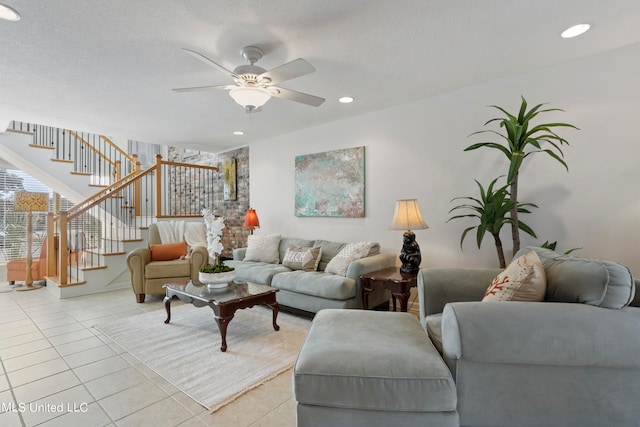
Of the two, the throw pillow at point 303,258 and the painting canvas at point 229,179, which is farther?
the painting canvas at point 229,179

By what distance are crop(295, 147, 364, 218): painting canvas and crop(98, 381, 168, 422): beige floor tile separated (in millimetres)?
2855

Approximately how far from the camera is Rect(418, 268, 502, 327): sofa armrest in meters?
2.15

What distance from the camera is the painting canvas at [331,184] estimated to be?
4062mm

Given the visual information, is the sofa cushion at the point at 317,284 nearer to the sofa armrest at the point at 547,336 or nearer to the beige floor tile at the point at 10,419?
the sofa armrest at the point at 547,336

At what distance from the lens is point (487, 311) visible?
1.41 metres

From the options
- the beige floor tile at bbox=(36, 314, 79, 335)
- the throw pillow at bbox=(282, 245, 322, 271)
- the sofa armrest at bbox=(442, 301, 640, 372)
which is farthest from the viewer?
the throw pillow at bbox=(282, 245, 322, 271)

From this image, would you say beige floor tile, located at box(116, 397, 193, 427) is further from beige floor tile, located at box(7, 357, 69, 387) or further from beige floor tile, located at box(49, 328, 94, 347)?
beige floor tile, located at box(49, 328, 94, 347)

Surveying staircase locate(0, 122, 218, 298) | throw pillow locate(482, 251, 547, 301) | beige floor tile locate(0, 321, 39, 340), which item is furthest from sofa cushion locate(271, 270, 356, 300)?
staircase locate(0, 122, 218, 298)

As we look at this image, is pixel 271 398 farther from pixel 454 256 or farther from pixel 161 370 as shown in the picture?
pixel 454 256

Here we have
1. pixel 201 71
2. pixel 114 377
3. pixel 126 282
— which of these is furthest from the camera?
pixel 126 282

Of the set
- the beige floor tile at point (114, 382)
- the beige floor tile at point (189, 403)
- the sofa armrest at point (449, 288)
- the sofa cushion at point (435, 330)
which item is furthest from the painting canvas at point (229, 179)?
the sofa cushion at point (435, 330)

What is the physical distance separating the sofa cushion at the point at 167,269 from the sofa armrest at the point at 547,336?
3751 millimetres

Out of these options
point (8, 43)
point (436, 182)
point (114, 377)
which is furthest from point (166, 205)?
point (436, 182)

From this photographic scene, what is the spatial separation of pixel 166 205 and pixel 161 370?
5980 millimetres
